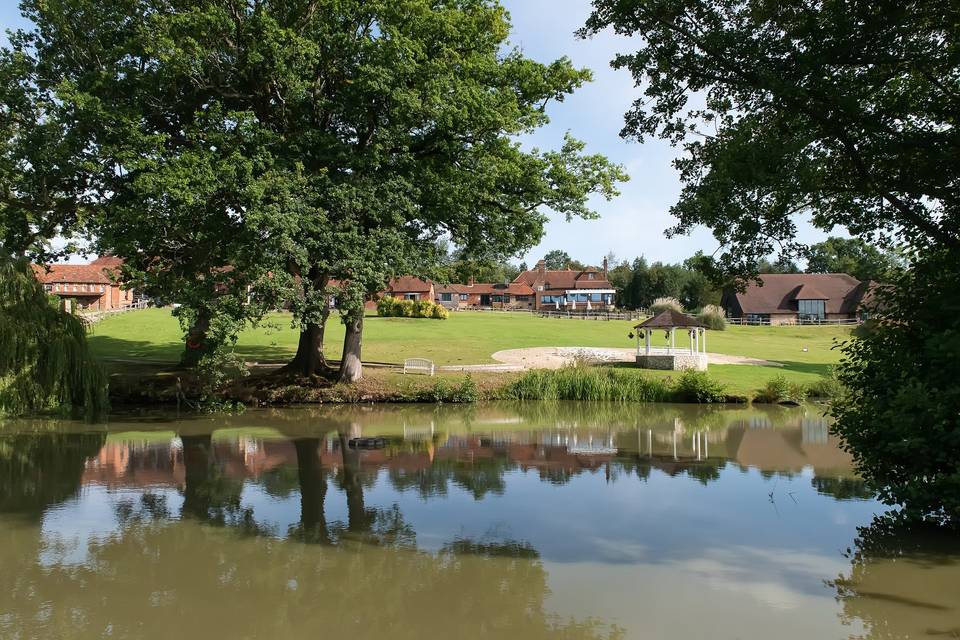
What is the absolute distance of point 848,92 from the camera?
346 inches

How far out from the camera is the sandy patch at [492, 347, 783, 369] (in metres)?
29.1

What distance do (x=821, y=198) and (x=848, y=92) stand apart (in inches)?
70.7

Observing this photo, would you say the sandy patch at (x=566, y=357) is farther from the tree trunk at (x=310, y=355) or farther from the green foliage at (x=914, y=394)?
the green foliage at (x=914, y=394)

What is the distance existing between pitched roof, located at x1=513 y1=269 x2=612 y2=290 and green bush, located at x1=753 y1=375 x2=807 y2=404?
75.4 metres

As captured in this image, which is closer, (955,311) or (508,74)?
(955,311)

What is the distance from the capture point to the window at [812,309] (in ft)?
218

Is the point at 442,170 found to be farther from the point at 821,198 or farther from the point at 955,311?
the point at 955,311

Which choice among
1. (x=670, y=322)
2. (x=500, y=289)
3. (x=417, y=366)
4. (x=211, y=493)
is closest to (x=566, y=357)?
(x=670, y=322)

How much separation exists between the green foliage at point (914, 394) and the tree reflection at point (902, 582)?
437 millimetres

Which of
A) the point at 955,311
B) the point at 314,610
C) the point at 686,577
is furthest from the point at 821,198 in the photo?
the point at 314,610

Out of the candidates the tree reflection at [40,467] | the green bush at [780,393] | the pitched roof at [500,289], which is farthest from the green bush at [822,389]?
the pitched roof at [500,289]

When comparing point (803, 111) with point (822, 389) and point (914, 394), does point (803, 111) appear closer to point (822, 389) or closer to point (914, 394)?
point (914, 394)

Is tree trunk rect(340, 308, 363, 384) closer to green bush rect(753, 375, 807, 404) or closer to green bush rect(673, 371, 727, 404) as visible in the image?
green bush rect(673, 371, 727, 404)

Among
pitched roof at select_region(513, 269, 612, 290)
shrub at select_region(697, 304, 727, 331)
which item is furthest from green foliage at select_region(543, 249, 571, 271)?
shrub at select_region(697, 304, 727, 331)
